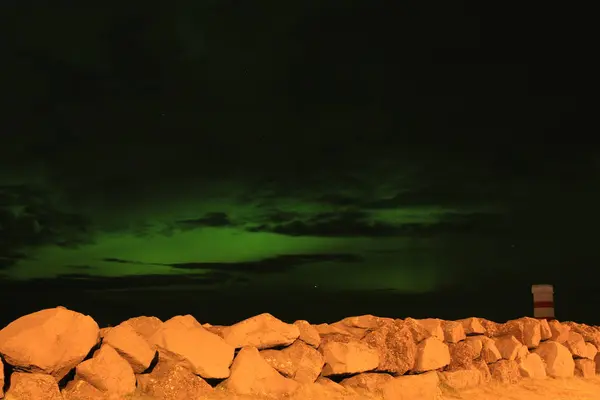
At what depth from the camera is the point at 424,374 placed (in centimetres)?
699

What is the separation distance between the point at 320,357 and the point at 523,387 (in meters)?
3.14

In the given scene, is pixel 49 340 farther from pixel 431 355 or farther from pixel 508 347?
pixel 508 347

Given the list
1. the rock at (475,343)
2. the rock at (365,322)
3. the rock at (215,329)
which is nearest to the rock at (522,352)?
the rock at (475,343)

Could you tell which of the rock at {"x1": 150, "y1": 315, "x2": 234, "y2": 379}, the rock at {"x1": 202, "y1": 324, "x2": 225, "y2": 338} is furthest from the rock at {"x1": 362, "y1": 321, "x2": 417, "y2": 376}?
the rock at {"x1": 150, "y1": 315, "x2": 234, "y2": 379}

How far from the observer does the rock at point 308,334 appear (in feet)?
20.7

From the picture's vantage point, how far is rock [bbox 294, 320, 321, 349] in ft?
20.7

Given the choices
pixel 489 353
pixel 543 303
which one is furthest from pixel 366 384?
pixel 543 303

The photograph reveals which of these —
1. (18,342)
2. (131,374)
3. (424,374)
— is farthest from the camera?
(424,374)

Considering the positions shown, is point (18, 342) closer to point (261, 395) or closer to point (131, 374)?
point (131, 374)

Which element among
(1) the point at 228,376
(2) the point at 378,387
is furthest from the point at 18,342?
(2) the point at 378,387

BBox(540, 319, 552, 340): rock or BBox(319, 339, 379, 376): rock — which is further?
BBox(540, 319, 552, 340): rock

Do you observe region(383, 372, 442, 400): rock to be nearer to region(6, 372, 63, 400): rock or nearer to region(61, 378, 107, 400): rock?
region(61, 378, 107, 400): rock

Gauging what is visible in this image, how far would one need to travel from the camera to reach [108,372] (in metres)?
4.96

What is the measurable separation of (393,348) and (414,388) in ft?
1.53
